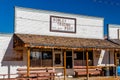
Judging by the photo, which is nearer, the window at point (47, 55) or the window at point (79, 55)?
the window at point (47, 55)

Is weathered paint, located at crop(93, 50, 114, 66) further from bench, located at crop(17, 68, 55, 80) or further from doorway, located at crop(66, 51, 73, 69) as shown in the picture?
bench, located at crop(17, 68, 55, 80)

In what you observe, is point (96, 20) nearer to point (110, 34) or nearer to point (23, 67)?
point (110, 34)

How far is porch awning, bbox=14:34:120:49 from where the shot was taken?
21.5 m

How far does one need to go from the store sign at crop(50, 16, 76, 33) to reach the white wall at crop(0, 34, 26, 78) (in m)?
4.23

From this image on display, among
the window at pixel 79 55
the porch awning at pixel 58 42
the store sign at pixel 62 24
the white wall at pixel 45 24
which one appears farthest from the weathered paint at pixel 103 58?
the store sign at pixel 62 24

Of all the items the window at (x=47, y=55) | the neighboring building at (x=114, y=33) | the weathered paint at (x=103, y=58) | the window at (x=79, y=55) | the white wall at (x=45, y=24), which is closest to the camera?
the white wall at (x=45, y=24)

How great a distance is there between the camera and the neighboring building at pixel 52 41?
22797 millimetres

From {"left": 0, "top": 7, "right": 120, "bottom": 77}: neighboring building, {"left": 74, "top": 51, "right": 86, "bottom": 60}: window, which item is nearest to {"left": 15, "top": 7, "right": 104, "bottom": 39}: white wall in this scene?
{"left": 0, "top": 7, "right": 120, "bottom": 77}: neighboring building

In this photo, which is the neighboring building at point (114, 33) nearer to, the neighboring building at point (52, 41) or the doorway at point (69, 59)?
the neighboring building at point (52, 41)

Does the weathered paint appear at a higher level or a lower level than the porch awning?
lower

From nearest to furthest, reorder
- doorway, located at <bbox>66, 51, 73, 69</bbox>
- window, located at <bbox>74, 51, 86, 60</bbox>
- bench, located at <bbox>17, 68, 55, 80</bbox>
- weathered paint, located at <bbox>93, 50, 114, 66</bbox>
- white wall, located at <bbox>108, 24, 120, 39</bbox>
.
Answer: bench, located at <bbox>17, 68, 55, 80</bbox>
doorway, located at <bbox>66, 51, 73, 69</bbox>
window, located at <bbox>74, 51, 86, 60</bbox>
weathered paint, located at <bbox>93, 50, 114, 66</bbox>
white wall, located at <bbox>108, 24, 120, 39</bbox>

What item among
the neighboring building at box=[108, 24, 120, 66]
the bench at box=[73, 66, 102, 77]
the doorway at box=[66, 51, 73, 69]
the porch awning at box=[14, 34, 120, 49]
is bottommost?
the bench at box=[73, 66, 102, 77]

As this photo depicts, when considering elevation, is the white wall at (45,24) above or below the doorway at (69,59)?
above

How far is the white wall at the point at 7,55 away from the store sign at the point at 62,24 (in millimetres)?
4230
